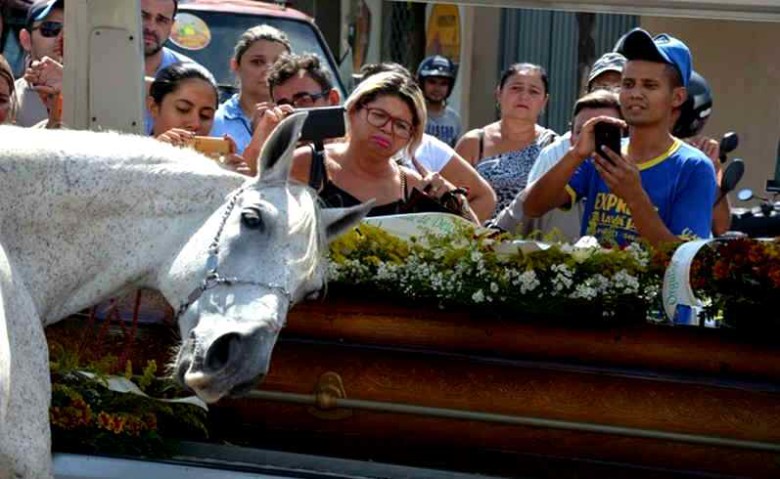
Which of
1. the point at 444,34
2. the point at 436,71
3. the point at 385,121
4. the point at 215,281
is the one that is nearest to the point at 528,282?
the point at 385,121

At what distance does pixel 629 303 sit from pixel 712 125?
9.52m

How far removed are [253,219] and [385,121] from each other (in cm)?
184

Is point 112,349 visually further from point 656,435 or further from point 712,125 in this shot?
point 712,125

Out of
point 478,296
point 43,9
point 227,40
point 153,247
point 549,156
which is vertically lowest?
point 478,296

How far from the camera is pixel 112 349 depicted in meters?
5.05

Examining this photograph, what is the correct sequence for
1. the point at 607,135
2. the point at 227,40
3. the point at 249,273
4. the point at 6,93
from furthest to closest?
the point at 227,40
the point at 6,93
the point at 607,135
the point at 249,273

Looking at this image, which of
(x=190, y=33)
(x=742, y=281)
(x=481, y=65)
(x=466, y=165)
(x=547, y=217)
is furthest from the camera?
(x=481, y=65)

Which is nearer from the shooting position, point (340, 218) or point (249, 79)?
point (340, 218)

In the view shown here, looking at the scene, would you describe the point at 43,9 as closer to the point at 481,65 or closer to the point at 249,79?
the point at 249,79

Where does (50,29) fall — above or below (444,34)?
below

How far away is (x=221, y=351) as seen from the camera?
3709 mm

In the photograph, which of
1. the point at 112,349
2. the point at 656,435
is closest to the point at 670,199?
the point at 656,435

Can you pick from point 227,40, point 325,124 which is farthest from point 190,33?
point 325,124

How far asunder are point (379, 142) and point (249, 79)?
194cm
